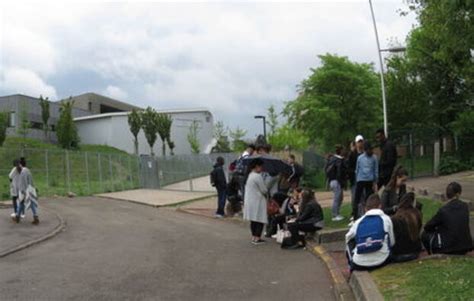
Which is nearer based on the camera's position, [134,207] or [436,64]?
[134,207]

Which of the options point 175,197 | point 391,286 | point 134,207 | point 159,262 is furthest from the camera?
point 175,197

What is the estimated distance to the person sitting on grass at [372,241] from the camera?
27.3 ft

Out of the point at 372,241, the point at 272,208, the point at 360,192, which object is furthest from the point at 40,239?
the point at 372,241

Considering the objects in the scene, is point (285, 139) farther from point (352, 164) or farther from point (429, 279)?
point (429, 279)

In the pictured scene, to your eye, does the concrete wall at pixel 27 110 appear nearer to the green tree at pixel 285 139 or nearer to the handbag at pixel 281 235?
the green tree at pixel 285 139

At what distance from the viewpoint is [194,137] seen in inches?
3093

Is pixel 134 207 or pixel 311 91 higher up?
pixel 311 91

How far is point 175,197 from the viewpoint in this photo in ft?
89.7

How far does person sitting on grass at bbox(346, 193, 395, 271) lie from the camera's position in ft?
27.3

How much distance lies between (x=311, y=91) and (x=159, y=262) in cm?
3384

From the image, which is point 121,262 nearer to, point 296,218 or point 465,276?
point 296,218

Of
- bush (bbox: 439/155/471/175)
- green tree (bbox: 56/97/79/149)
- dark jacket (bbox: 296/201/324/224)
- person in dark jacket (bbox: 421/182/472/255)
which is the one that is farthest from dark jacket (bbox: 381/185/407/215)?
green tree (bbox: 56/97/79/149)

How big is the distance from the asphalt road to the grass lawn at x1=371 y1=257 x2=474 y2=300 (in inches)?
33.5

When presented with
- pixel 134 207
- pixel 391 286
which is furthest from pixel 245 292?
pixel 134 207
